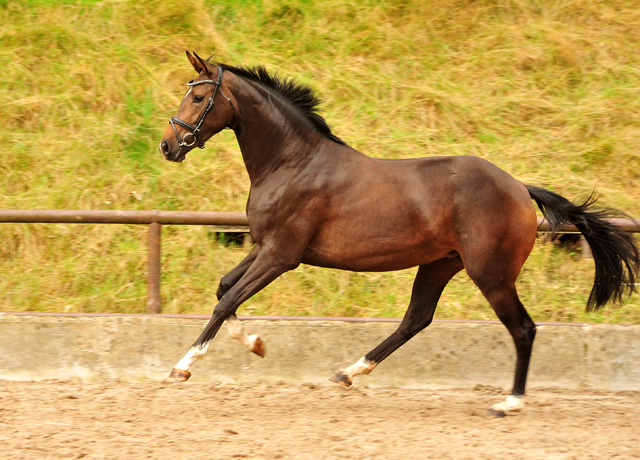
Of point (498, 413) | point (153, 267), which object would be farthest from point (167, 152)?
point (498, 413)

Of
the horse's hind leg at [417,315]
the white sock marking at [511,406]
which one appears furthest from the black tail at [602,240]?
the white sock marking at [511,406]

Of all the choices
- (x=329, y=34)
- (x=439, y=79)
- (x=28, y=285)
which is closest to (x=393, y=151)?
(x=439, y=79)

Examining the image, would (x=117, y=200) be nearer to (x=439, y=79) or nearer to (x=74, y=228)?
(x=74, y=228)

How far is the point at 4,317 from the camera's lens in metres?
4.54

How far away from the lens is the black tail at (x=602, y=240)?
412cm

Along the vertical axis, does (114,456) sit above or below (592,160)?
below

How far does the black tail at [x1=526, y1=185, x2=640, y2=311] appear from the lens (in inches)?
162

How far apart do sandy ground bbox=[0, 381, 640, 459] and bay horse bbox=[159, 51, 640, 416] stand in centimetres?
38

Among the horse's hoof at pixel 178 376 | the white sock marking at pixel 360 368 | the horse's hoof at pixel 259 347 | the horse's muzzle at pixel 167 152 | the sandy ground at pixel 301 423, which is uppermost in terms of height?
the horse's muzzle at pixel 167 152

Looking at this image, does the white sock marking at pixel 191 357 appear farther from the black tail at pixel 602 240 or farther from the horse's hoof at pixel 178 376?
the black tail at pixel 602 240

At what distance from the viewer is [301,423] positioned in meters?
3.64

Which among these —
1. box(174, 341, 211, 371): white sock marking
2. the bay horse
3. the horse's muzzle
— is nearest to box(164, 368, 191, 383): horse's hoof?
box(174, 341, 211, 371): white sock marking

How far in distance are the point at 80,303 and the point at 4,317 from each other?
2.55ft

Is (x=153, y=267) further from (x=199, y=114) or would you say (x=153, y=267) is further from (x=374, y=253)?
(x=374, y=253)
